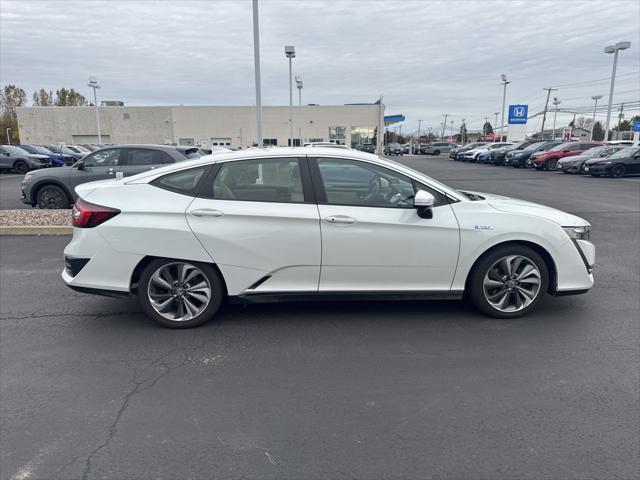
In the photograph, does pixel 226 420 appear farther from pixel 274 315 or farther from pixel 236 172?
pixel 236 172

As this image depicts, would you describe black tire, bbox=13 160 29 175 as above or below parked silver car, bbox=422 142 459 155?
below

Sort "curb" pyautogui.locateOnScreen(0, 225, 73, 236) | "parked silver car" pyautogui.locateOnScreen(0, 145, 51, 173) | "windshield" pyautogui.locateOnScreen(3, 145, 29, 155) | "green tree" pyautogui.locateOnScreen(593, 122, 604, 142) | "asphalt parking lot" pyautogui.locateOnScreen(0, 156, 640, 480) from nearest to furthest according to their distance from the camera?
1. "asphalt parking lot" pyautogui.locateOnScreen(0, 156, 640, 480)
2. "curb" pyautogui.locateOnScreen(0, 225, 73, 236)
3. "parked silver car" pyautogui.locateOnScreen(0, 145, 51, 173)
4. "windshield" pyautogui.locateOnScreen(3, 145, 29, 155)
5. "green tree" pyautogui.locateOnScreen(593, 122, 604, 142)

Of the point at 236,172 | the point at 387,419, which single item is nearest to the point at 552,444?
the point at 387,419

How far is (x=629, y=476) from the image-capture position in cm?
250

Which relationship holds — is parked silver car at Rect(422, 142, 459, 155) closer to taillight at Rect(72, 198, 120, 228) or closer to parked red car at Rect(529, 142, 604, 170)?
parked red car at Rect(529, 142, 604, 170)

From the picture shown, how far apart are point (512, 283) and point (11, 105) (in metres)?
99.2

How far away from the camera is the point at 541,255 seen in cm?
457

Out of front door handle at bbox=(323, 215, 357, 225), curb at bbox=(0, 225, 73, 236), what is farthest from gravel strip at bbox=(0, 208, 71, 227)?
front door handle at bbox=(323, 215, 357, 225)

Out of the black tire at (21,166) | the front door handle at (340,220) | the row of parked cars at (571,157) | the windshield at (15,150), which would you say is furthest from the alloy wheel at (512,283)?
the windshield at (15,150)

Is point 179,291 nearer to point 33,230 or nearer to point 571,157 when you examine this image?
point 33,230

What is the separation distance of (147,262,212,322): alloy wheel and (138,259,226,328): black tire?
0.07ft

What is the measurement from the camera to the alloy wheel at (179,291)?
4.30 meters

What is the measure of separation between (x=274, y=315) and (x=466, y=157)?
40959 mm

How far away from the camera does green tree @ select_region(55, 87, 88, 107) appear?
288 ft
